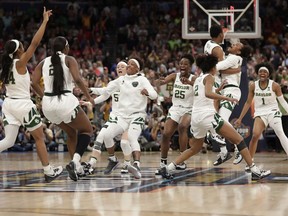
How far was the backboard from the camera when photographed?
16.4 m

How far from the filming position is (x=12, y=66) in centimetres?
1019

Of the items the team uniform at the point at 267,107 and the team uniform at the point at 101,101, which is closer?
the team uniform at the point at 101,101

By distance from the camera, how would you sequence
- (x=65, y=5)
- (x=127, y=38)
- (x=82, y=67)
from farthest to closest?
(x=65, y=5) → (x=127, y=38) → (x=82, y=67)

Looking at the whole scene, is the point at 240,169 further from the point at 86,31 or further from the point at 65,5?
the point at 65,5

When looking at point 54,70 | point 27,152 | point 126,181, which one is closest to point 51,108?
point 54,70

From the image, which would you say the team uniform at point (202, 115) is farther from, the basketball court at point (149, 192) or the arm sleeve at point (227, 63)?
the arm sleeve at point (227, 63)

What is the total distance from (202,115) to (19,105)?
2572 millimetres

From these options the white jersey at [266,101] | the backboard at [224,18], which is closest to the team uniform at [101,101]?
the white jersey at [266,101]

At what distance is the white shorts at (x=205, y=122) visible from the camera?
1030 cm

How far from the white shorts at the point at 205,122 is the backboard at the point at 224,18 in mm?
6141

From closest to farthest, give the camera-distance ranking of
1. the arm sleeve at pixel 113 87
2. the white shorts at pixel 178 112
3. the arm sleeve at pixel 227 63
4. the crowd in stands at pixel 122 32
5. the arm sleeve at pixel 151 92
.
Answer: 1. the arm sleeve at pixel 151 92
2. the arm sleeve at pixel 113 87
3. the white shorts at pixel 178 112
4. the arm sleeve at pixel 227 63
5. the crowd in stands at pixel 122 32

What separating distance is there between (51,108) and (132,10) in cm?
1840

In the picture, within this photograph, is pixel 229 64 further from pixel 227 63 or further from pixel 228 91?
pixel 228 91

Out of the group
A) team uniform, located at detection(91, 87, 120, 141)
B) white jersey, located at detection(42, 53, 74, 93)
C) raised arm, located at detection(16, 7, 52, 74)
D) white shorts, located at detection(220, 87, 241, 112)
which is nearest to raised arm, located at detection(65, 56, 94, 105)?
white jersey, located at detection(42, 53, 74, 93)
